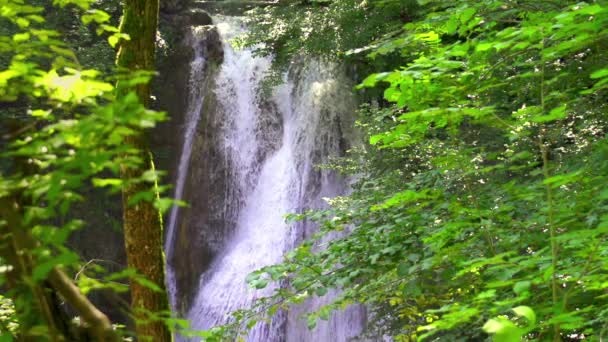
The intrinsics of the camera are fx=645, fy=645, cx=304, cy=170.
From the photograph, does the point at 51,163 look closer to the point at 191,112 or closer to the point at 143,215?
the point at 143,215

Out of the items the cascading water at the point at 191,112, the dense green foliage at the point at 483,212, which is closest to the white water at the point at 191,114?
the cascading water at the point at 191,112

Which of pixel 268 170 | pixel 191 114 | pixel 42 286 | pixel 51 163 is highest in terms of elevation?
pixel 51 163

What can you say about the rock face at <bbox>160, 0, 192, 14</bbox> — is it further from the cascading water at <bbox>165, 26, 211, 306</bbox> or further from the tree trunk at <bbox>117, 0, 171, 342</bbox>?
the tree trunk at <bbox>117, 0, 171, 342</bbox>

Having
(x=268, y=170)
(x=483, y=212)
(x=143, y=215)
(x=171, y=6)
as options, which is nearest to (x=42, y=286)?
(x=143, y=215)

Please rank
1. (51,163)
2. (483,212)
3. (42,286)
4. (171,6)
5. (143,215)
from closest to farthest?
(51,163) → (42,286) → (483,212) → (143,215) → (171,6)

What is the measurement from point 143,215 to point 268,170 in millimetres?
9258

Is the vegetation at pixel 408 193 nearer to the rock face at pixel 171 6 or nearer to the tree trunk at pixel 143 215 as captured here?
the tree trunk at pixel 143 215

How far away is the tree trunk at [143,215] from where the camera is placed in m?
3.54

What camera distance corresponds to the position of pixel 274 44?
12.1 m

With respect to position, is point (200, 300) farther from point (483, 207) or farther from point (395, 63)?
→ point (483, 207)

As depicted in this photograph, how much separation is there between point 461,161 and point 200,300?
920 centimetres

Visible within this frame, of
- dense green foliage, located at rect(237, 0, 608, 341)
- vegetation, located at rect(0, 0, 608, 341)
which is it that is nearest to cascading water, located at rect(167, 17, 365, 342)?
vegetation, located at rect(0, 0, 608, 341)

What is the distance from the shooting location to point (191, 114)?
1455cm

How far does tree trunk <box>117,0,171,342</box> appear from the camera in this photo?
3537 mm
